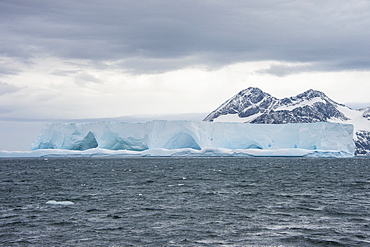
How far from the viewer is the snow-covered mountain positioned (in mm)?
137875

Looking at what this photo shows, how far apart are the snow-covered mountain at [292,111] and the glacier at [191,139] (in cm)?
7921

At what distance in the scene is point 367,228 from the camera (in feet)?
39.4

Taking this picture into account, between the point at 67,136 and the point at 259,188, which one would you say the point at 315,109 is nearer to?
the point at 67,136

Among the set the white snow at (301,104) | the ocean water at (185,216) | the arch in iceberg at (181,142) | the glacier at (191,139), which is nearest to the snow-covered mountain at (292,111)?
the white snow at (301,104)

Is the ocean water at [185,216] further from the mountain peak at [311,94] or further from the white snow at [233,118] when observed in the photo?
the mountain peak at [311,94]

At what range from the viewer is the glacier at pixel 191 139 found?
52.7 m

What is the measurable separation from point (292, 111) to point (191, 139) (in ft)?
313

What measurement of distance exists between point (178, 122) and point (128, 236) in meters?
41.4

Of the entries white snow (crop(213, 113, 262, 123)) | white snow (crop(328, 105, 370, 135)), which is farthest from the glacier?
white snow (crop(328, 105, 370, 135))

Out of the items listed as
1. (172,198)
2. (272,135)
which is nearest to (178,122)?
(272,135)

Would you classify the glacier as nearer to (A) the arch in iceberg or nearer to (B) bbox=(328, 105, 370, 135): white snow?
(A) the arch in iceberg

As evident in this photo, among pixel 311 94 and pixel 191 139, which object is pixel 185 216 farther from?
pixel 311 94

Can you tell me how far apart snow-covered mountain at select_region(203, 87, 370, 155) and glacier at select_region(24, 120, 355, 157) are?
79212mm

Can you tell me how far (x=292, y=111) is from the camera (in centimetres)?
14488
